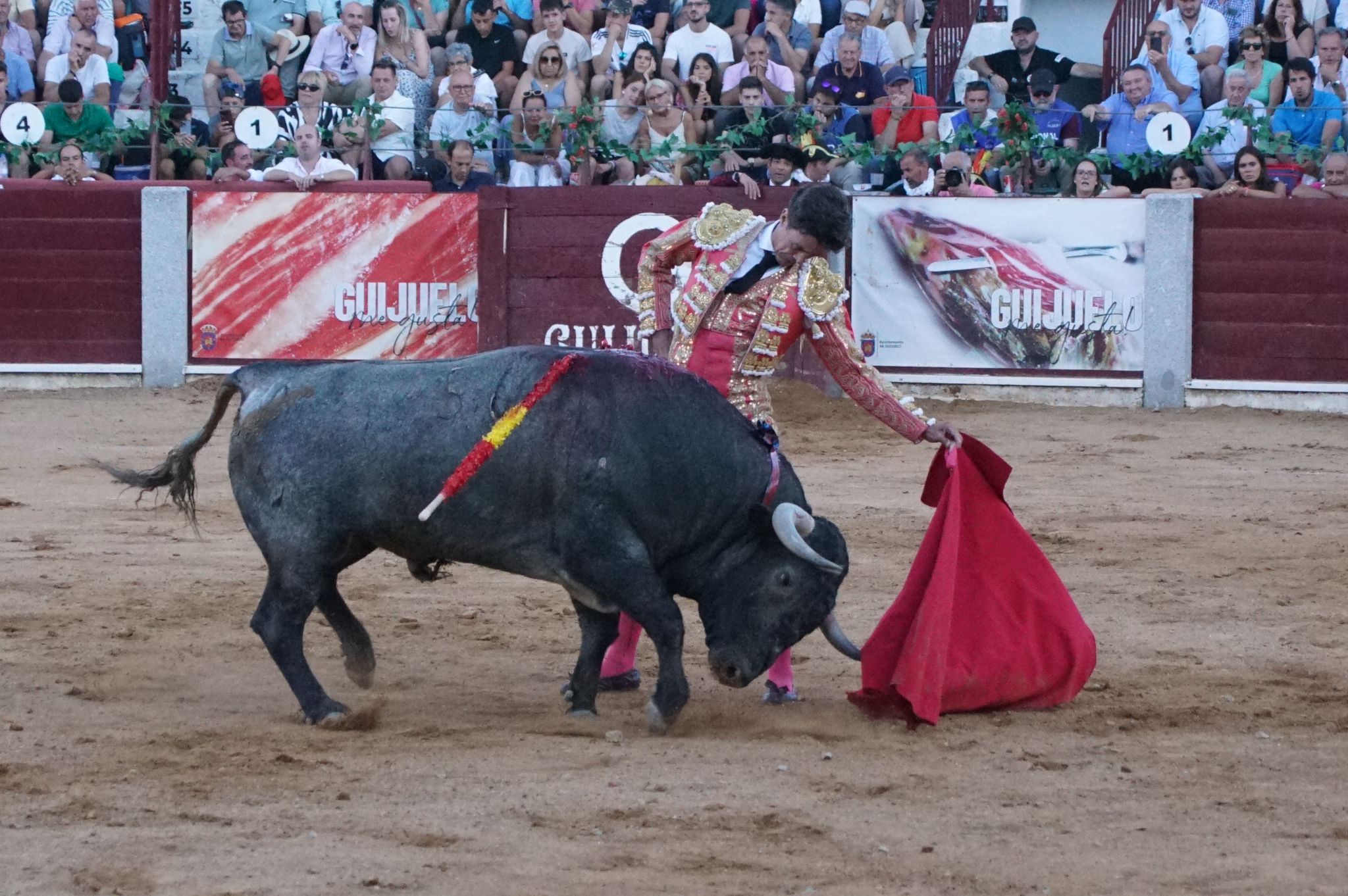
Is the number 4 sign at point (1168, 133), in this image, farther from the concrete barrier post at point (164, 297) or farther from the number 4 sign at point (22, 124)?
the number 4 sign at point (22, 124)

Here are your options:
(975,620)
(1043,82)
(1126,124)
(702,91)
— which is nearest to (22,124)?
(702,91)

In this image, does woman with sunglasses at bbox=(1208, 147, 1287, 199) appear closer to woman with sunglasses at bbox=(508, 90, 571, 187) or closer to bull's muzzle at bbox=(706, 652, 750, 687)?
woman with sunglasses at bbox=(508, 90, 571, 187)

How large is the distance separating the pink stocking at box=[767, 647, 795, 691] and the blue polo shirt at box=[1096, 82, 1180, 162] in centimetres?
584

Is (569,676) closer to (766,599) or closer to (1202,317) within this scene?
(766,599)

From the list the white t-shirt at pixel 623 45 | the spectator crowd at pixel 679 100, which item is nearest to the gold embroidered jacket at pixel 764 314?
the spectator crowd at pixel 679 100

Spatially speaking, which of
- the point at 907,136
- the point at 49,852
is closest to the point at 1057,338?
the point at 907,136

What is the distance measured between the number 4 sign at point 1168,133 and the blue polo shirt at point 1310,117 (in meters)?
0.46

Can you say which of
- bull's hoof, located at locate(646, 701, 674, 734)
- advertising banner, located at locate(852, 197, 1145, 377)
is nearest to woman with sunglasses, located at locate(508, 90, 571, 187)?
advertising banner, located at locate(852, 197, 1145, 377)

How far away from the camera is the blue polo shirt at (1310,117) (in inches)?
355

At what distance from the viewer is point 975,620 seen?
3.97m

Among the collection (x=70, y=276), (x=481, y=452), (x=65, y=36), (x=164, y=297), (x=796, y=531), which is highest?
(x=65, y=36)

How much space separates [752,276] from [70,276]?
6815mm

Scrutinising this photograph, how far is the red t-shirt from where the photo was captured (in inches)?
373

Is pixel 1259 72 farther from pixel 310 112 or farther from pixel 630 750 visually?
pixel 630 750
